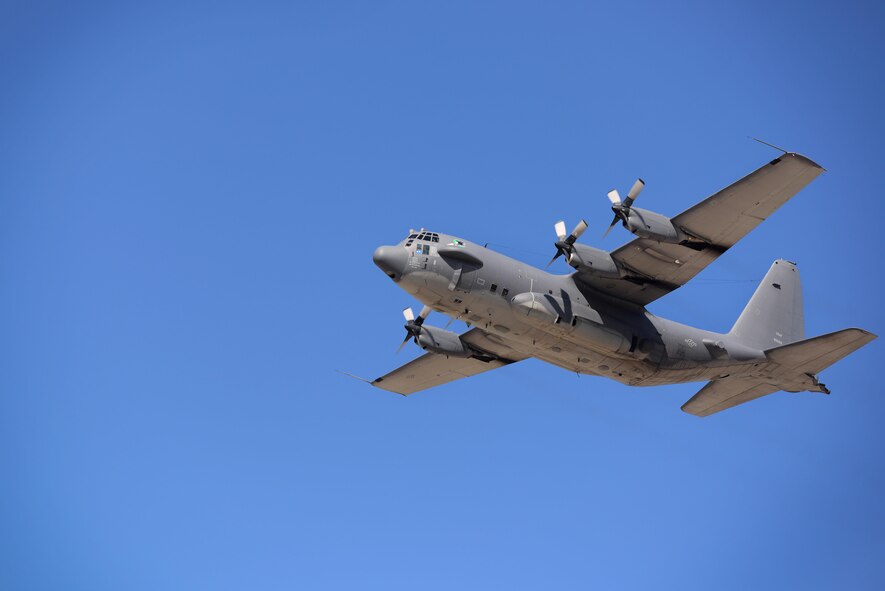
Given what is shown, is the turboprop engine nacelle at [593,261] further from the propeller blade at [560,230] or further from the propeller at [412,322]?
the propeller at [412,322]

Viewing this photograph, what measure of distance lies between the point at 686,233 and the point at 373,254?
931cm

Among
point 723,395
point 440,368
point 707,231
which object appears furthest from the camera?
point 440,368

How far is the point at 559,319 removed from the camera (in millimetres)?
28703

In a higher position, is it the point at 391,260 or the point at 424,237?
the point at 424,237

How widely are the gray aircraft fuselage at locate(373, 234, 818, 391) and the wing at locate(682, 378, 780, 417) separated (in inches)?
42.3

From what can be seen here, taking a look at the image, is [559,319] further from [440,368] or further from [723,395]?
[723,395]

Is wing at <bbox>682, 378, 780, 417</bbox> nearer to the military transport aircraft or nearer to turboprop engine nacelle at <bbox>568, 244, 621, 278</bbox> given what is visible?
the military transport aircraft

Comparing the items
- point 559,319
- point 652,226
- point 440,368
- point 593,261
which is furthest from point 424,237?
point 440,368

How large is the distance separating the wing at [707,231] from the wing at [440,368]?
498 cm

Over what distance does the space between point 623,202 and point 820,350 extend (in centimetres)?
866

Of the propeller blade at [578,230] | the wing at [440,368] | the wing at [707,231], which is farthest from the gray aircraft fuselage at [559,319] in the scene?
the wing at [440,368]

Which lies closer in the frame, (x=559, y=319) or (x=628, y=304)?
(x=559, y=319)

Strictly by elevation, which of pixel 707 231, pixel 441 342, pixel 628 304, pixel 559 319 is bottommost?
pixel 559 319

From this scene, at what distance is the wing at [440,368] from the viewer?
33388 millimetres
